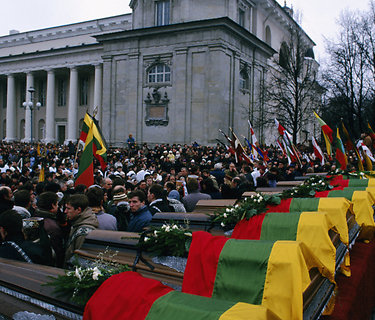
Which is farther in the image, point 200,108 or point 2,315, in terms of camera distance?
point 200,108

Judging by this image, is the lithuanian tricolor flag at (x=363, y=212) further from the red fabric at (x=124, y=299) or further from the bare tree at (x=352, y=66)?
the bare tree at (x=352, y=66)

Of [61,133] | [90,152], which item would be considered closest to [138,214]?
[90,152]

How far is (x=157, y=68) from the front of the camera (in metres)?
32.1

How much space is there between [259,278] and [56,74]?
1863 inches

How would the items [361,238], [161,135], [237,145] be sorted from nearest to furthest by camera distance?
[361,238], [237,145], [161,135]

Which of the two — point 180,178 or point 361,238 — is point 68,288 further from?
point 180,178

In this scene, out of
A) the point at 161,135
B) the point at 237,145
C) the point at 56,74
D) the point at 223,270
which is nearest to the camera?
the point at 223,270

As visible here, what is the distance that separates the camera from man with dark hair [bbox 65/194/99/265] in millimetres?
4703

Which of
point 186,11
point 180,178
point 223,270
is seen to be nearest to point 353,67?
point 186,11

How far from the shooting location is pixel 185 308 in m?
2.17

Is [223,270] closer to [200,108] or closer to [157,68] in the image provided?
[200,108]

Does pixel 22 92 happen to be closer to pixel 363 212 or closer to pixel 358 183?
pixel 358 183

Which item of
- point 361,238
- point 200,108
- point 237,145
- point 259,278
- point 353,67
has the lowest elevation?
point 361,238

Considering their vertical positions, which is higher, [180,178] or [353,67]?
[353,67]
